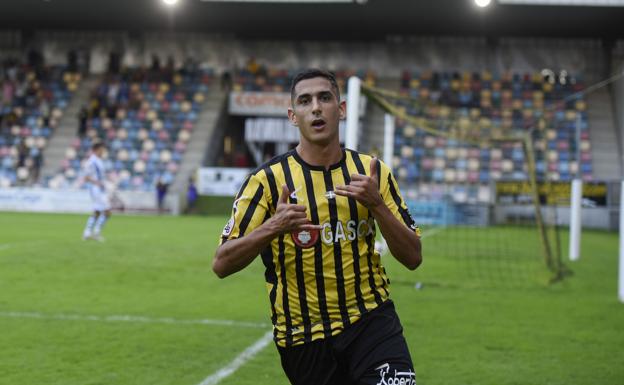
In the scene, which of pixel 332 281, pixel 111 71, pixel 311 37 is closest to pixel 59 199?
pixel 111 71

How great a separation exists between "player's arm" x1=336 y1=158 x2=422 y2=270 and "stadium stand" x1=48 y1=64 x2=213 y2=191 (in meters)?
30.8

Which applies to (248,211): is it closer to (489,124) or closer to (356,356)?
(356,356)

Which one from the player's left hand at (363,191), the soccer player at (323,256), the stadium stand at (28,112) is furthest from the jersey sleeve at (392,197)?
the stadium stand at (28,112)

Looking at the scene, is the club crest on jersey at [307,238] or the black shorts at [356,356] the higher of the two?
the club crest on jersey at [307,238]

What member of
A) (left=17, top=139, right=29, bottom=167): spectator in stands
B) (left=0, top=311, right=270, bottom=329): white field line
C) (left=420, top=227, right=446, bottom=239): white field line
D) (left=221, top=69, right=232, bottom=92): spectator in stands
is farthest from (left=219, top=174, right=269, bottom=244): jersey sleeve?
(left=221, top=69, right=232, bottom=92): spectator in stands

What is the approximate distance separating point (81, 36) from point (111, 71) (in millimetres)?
2937

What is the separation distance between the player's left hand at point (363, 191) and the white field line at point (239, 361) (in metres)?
3.03

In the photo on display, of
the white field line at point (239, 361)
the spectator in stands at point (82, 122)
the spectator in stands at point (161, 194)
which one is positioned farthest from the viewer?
the spectator in stands at point (82, 122)

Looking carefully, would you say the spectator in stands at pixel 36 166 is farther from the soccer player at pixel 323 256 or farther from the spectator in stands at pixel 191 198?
the soccer player at pixel 323 256

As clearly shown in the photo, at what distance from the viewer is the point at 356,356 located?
3518 mm

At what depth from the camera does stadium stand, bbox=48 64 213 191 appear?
1388 inches

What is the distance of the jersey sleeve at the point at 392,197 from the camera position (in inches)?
147

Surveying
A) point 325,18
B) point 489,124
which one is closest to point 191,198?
point 325,18

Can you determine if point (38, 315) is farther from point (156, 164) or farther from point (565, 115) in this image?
point (565, 115)
